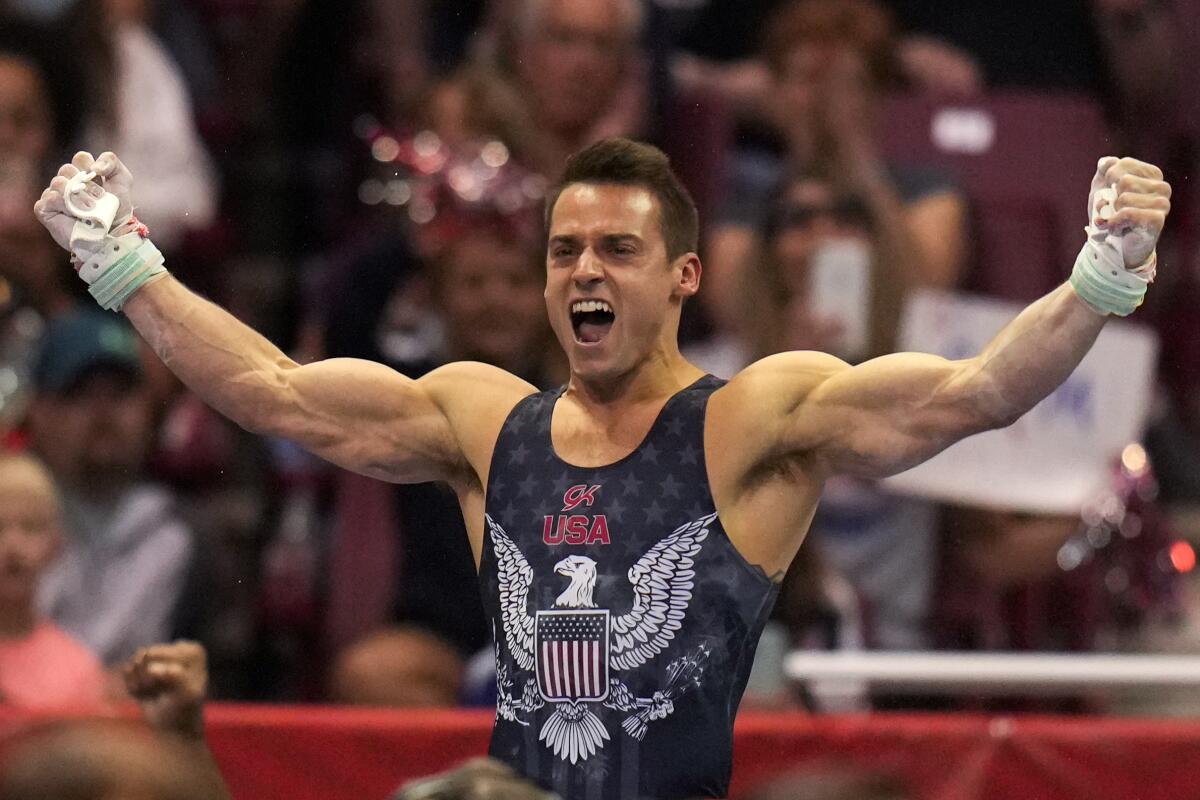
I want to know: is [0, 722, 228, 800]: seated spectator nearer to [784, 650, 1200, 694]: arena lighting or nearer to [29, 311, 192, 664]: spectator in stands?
[784, 650, 1200, 694]: arena lighting

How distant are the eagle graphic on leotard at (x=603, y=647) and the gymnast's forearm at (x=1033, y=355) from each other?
53cm

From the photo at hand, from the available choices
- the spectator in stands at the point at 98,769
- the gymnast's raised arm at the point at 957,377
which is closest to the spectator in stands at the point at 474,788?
the spectator in stands at the point at 98,769

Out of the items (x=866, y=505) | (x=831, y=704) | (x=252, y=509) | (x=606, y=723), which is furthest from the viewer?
(x=252, y=509)

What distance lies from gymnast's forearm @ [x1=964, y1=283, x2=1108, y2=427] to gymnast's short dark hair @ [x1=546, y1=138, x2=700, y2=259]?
633 millimetres

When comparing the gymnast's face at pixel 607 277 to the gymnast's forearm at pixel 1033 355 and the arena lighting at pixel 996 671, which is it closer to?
the gymnast's forearm at pixel 1033 355

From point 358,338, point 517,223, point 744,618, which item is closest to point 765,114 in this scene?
point 517,223

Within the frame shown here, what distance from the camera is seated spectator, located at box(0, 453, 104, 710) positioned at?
516 cm

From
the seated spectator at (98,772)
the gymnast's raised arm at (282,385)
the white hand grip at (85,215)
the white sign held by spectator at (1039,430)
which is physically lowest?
the white sign held by spectator at (1039,430)

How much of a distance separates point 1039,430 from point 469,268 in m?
1.78

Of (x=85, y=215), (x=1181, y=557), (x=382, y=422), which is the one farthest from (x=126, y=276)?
(x=1181, y=557)

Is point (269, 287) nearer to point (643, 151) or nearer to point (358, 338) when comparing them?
point (358, 338)

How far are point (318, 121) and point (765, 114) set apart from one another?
5.70 ft

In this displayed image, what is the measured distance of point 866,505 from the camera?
6.16 metres

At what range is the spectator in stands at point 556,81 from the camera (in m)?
6.57
